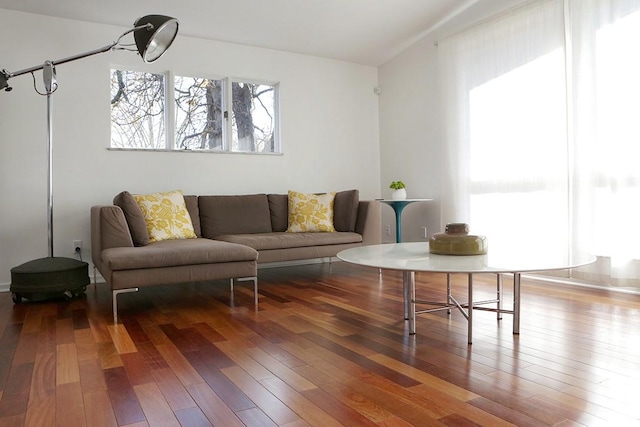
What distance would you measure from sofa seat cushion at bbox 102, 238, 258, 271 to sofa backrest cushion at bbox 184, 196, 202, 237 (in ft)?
3.17

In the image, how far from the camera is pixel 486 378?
1.84 meters

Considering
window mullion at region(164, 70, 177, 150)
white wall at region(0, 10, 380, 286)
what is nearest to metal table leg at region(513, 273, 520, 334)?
white wall at region(0, 10, 380, 286)

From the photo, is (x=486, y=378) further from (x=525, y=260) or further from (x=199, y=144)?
(x=199, y=144)

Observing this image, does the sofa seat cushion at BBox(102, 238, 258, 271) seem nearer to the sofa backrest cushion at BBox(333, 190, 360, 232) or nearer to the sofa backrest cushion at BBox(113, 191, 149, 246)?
the sofa backrest cushion at BBox(113, 191, 149, 246)

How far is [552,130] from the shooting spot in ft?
12.6

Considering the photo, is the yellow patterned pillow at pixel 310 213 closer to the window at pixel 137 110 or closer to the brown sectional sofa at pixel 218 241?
the brown sectional sofa at pixel 218 241

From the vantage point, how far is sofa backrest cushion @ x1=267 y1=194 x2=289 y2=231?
4.70m

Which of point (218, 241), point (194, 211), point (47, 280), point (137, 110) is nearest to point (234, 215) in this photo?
point (194, 211)

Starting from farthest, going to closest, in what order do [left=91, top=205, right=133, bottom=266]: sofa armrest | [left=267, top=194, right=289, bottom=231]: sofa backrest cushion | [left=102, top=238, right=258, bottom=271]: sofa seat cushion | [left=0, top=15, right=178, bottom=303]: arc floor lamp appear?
[left=267, top=194, right=289, bottom=231]: sofa backrest cushion, [left=91, top=205, right=133, bottom=266]: sofa armrest, [left=0, top=15, right=178, bottom=303]: arc floor lamp, [left=102, top=238, right=258, bottom=271]: sofa seat cushion

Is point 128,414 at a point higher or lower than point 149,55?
lower

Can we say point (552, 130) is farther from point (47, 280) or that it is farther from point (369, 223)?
point (47, 280)

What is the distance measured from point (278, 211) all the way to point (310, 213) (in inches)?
14.2

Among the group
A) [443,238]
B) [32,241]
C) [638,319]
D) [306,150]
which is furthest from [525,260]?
[32,241]

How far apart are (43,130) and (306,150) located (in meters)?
2.58
